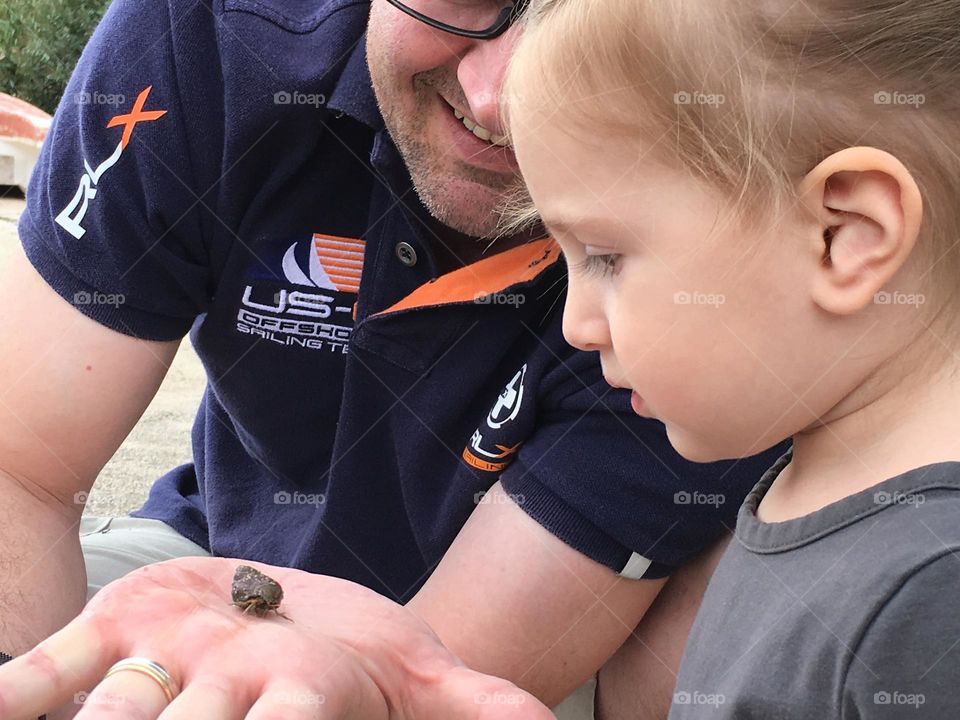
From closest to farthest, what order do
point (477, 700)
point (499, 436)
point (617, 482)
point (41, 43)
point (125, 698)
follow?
point (125, 698)
point (477, 700)
point (617, 482)
point (499, 436)
point (41, 43)

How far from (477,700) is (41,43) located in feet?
29.5

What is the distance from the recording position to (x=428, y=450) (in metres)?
2.10

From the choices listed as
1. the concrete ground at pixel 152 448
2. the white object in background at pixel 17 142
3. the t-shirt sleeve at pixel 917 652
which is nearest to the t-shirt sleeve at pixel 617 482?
the t-shirt sleeve at pixel 917 652

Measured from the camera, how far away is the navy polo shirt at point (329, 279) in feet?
6.53

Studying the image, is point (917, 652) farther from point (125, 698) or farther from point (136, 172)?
point (136, 172)

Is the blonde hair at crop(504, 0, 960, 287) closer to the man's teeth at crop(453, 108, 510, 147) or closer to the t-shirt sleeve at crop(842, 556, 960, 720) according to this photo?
the t-shirt sleeve at crop(842, 556, 960, 720)

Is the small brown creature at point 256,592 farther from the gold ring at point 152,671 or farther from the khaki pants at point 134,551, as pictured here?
the khaki pants at point 134,551

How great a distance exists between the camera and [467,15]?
6.38 ft

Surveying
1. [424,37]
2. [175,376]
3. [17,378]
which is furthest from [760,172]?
[175,376]

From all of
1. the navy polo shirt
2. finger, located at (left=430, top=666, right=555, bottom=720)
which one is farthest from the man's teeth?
finger, located at (left=430, top=666, right=555, bottom=720)

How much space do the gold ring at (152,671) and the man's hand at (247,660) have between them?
0.01 m

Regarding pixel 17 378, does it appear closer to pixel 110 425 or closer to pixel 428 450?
pixel 110 425

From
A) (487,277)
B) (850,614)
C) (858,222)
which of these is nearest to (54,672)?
(850,614)

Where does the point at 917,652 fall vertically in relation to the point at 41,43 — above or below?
below
